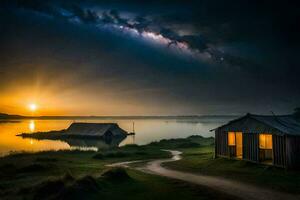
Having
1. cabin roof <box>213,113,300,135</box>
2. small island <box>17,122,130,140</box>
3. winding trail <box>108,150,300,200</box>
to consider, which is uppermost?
cabin roof <box>213,113,300,135</box>

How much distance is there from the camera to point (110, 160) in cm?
4281

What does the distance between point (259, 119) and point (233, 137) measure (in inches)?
235

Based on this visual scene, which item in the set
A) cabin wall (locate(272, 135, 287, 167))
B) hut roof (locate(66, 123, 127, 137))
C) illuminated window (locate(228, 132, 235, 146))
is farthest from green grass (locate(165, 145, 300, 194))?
hut roof (locate(66, 123, 127, 137))

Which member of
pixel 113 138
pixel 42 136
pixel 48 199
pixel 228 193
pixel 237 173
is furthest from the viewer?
pixel 42 136

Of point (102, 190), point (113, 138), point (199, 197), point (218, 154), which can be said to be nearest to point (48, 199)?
point (102, 190)

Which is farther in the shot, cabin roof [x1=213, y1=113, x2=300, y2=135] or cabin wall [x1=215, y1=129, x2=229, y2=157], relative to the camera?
cabin wall [x1=215, y1=129, x2=229, y2=157]

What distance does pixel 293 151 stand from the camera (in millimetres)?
29266

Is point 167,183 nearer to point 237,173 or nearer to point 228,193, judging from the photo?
point 228,193

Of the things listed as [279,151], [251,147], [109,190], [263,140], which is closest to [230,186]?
[109,190]

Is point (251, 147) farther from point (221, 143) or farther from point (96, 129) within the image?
point (96, 129)

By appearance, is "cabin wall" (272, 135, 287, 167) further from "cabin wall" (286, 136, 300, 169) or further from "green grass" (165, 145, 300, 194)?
"green grass" (165, 145, 300, 194)

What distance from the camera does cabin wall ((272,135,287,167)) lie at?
2932cm

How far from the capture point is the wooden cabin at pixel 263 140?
29.3m

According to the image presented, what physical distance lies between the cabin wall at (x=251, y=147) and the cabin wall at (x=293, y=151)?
3.55 m
